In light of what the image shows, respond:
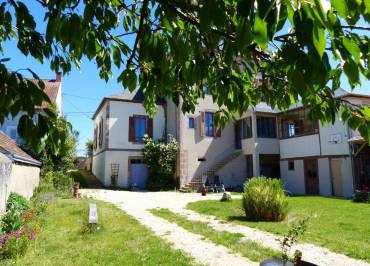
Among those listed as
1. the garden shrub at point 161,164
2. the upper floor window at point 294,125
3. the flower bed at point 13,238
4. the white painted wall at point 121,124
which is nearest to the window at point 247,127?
the upper floor window at point 294,125

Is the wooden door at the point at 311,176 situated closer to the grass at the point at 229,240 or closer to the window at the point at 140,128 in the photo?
the grass at the point at 229,240

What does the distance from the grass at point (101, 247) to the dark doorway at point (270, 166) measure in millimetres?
17347

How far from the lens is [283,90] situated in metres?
3.27

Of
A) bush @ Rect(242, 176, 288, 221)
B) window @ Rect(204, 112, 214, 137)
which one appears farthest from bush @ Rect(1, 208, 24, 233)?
window @ Rect(204, 112, 214, 137)

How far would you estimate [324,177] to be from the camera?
65.5 feet

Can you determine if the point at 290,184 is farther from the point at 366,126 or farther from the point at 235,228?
the point at 366,126

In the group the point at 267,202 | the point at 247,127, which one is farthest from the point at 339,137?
the point at 267,202

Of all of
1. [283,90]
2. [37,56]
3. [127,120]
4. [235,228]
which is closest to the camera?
[283,90]

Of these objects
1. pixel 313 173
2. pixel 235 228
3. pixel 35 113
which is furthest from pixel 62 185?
pixel 35 113

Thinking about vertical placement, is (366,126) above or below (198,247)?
above

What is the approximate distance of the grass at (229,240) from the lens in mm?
6543

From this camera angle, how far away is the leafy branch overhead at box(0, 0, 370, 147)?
3.91ft

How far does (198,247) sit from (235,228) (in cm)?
245

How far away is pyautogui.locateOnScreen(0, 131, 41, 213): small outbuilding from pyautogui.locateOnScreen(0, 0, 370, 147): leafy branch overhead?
689 centimetres
